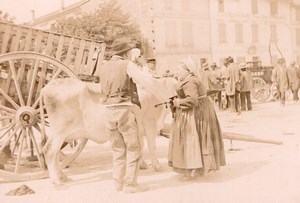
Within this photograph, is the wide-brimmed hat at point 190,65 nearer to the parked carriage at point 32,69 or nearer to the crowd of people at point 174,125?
the crowd of people at point 174,125

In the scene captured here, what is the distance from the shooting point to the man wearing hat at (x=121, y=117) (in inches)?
191

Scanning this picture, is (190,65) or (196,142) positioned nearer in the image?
(196,142)

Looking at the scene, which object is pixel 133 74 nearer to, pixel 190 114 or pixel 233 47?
pixel 190 114

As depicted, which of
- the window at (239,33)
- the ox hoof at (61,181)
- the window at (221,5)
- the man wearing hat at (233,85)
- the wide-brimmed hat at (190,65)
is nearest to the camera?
the ox hoof at (61,181)

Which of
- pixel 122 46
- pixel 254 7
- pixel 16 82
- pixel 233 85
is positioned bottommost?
pixel 233 85

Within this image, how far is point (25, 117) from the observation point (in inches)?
218

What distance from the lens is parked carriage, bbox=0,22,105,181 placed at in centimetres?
550

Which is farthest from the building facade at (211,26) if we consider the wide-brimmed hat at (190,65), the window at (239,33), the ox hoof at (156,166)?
the ox hoof at (156,166)

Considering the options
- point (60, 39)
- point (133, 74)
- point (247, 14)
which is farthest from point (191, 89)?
point (247, 14)

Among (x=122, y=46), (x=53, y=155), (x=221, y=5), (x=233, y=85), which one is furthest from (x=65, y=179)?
(x=233, y=85)

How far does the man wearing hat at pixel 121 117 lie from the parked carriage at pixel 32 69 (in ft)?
2.91

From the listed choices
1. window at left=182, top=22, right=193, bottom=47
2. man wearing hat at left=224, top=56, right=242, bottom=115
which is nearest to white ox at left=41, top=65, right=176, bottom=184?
window at left=182, top=22, right=193, bottom=47

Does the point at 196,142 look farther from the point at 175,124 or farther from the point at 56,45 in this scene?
the point at 56,45

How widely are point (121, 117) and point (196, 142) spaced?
3.16 feet
